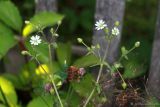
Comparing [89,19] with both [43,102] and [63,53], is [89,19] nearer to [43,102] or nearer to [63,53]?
[63,53]

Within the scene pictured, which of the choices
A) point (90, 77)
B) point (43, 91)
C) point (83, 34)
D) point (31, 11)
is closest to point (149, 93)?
point (90, 77)

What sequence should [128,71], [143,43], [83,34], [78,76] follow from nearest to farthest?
[78,76] → [128,71] → [143,43] → [83,34]

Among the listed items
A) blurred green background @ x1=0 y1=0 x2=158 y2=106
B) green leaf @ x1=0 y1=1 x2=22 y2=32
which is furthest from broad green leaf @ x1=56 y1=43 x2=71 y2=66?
blurred green background @ x1=0 y1=0 x2=158 y2=106

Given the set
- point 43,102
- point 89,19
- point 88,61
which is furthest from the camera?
point 89,19

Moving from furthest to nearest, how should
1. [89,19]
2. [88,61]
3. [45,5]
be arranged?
[89,19] < [45,5] < [88,61]

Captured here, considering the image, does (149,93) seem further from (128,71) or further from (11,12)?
(11,12)

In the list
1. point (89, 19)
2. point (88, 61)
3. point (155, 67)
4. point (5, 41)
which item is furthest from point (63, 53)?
point (89, 19)
